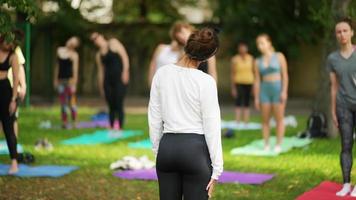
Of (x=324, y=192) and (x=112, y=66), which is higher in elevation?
(x=112, y=66)

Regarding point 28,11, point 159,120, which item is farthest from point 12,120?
point 159,120

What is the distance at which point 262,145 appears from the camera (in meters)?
11.8

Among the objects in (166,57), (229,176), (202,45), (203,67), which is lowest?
(229,176)

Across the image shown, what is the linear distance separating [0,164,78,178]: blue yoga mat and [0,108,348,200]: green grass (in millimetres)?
147

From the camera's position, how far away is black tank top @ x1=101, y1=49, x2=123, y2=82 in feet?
41.3

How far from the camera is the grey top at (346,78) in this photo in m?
7.20

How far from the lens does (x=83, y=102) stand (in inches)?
953

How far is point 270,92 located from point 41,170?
3.69 m

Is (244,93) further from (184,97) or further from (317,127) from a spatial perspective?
(184,97)

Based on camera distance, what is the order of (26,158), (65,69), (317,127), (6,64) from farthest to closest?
(65,69) → (317,127) → (26,158) → (6,64)

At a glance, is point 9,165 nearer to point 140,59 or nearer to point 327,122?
point 327,122

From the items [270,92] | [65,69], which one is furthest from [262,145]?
[65,69]

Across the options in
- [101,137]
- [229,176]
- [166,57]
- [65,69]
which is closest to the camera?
[229,176]

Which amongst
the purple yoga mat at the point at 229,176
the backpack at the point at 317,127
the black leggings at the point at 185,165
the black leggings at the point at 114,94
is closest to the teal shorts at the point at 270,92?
the purple yoga mat at the point at 229,176
